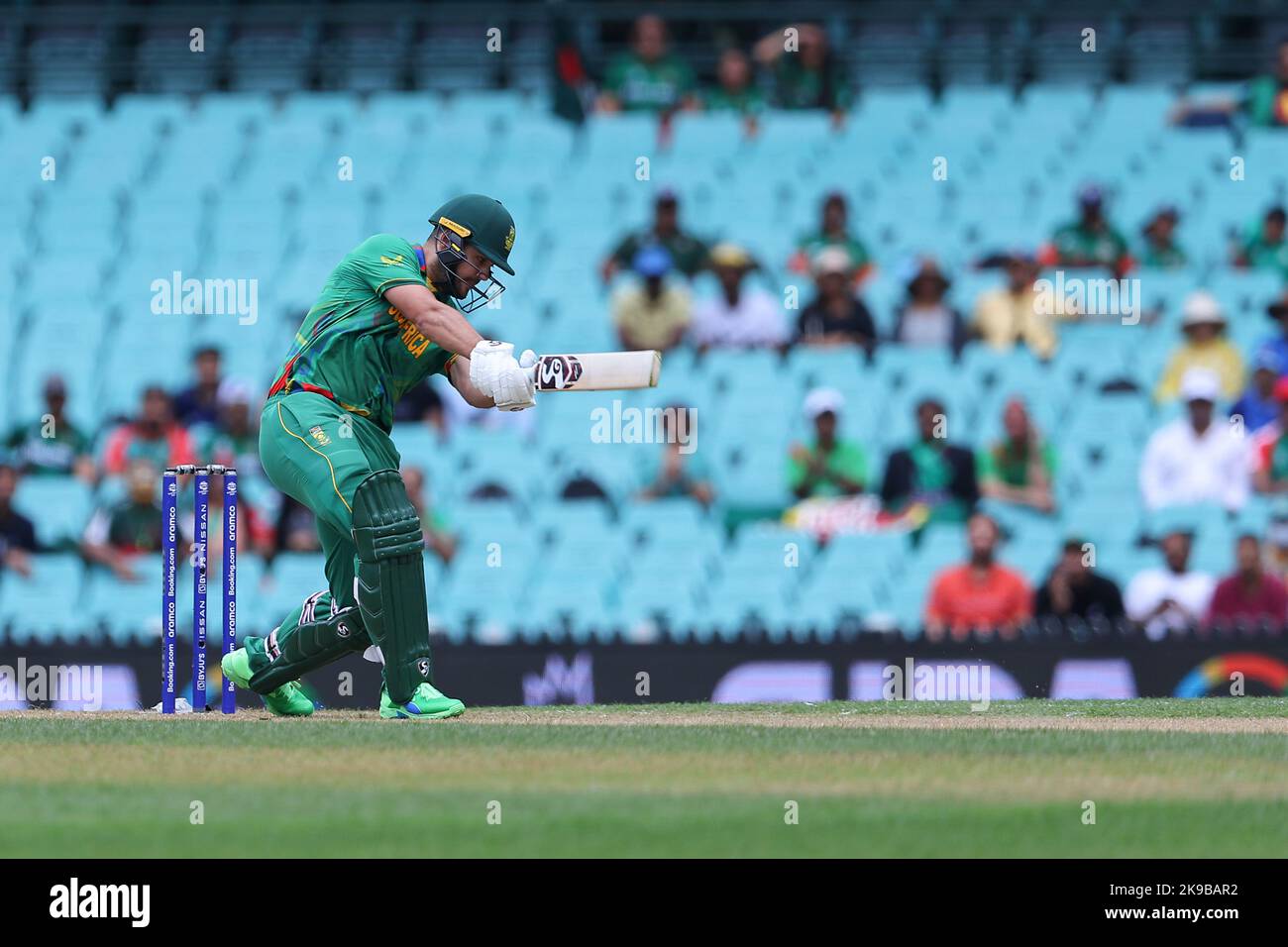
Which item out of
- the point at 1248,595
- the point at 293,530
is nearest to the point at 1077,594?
the point at 1248,595

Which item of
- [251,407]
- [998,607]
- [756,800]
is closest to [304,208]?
[251,407]

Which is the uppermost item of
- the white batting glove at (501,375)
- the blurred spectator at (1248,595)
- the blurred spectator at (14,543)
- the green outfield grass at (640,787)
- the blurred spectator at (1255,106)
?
the blurred spectator at (1255,106)

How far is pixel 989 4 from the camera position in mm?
17156

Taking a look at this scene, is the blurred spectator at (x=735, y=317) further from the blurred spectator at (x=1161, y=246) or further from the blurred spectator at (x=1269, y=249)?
the blurred spectator at (x=1269, y=249)

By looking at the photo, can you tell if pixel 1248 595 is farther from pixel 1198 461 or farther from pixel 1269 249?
pixel 1269 249

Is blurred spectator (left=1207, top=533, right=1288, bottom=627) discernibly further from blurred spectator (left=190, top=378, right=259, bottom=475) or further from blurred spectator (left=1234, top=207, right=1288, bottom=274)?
blurred spectator (left=190, top=378, right=259, bottom=475)

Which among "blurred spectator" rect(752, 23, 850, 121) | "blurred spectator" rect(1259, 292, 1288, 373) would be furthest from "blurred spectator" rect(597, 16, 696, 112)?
"blurred spectator" rect(1259, 292, 1288, 373)

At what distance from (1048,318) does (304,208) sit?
5646mm

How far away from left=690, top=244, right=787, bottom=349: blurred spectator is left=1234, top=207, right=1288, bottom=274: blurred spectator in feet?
11.7

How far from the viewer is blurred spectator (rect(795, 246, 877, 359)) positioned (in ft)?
47.0

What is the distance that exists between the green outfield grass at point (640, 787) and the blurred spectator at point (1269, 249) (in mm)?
8148

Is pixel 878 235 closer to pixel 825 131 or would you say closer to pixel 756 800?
pixel 825 131

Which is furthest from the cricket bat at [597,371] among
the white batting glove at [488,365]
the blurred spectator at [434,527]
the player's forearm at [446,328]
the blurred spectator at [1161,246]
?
the blurred spectator at [1161,246]

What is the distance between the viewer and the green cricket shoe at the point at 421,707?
25.5 feet
